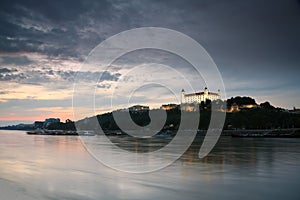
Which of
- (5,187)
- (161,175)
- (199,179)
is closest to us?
(5,187)

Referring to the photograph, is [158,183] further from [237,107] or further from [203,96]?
[203,96]

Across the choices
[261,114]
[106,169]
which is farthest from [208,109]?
[106,169]


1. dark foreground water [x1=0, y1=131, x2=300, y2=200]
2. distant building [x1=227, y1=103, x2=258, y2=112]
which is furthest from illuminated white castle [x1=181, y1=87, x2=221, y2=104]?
dark foreground water [x1=0, y1=131, x2=300, y2=200]

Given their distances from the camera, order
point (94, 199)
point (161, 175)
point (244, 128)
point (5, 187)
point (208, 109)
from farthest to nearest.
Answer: point (208, 109) → point (244, 128) → point (161, 175) → point (5, 187) → point (94, 199)

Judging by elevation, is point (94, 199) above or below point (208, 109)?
below

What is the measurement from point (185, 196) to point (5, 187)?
540 cm

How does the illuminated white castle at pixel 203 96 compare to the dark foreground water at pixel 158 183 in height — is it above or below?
above

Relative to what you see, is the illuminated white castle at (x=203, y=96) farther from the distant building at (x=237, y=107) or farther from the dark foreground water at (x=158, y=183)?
the dark foreground water at (x=158, y=183)

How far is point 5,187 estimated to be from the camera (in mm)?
9578

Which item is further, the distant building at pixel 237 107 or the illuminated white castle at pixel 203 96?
the illuminated white castle at pixel 203 96

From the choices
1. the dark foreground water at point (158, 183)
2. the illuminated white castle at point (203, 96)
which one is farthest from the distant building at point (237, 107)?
the dark foreground water at point (158, 183)

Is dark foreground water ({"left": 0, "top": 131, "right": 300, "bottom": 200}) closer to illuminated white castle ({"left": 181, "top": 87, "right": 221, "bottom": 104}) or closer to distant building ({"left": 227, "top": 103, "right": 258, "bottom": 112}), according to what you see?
distant building ({"left": 227, "top": 103, "right": 258, "bottom": 112})

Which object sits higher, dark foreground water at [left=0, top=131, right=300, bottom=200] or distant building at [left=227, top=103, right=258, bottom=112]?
distant building at [left=227, top=103, right=258, bottom=112]

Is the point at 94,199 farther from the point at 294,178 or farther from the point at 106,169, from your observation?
the point at 294,178
